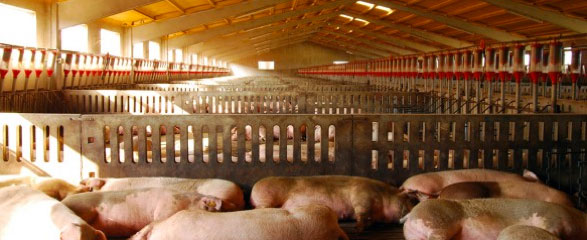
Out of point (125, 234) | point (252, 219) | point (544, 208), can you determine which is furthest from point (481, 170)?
point (125, 234)

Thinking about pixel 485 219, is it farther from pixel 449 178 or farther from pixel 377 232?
pixel 449 178

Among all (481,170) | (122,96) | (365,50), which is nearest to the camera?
(481,170)

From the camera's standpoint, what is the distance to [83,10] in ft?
35.6

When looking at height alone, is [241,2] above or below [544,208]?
above

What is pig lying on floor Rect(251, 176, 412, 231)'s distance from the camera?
362 cm

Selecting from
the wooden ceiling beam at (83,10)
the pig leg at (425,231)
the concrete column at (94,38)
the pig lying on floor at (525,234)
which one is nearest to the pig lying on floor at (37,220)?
the pig leg at (425,231)

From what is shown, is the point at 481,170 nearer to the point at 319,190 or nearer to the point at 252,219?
the point at 319,190

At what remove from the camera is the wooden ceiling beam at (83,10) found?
10.8 meters

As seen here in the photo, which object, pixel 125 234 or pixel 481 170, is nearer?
pixel 125 234

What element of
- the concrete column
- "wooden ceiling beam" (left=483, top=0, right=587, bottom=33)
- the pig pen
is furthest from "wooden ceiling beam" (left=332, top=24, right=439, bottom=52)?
the pig pen

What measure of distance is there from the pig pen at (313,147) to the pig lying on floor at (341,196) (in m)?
0.32

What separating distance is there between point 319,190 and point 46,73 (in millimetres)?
7436

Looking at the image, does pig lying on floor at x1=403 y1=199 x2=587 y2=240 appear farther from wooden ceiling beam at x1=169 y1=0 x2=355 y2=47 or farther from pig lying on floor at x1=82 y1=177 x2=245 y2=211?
wooden ceiling beam at x1=169 y1=0 x2=355 y2=47

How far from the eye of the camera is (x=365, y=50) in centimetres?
4306
